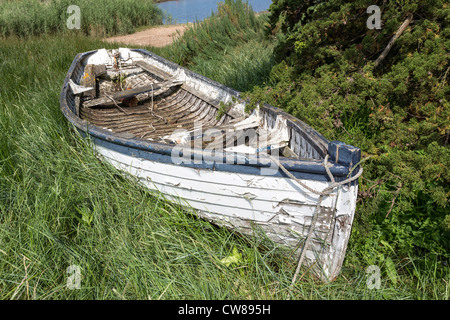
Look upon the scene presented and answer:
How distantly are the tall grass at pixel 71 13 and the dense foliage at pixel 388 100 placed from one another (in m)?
10.2

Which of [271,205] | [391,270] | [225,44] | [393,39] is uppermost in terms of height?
[225,44]

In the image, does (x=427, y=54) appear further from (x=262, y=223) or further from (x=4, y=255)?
(x=4, y=255)

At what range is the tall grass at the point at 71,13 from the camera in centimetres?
1113

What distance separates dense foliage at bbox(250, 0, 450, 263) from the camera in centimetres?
238

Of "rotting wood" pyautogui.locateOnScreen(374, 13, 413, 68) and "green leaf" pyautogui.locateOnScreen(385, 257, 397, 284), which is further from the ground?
"rotting wood" pyautogui.locateOnScreen(374, 13, 413, 68)

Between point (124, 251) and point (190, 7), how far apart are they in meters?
23.9

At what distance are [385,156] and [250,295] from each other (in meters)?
1.29

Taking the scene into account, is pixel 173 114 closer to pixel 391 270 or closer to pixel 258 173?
pixel 258 173

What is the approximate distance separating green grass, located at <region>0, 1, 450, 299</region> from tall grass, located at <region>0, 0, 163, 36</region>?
9826 millimetres

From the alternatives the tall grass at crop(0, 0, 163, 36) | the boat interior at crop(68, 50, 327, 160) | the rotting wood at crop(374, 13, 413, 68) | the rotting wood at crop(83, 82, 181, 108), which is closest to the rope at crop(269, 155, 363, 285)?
the boat interior at crop(68, 50, 327, 160)

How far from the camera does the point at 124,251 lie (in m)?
2.30

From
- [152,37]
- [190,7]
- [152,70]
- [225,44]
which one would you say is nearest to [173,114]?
[152,70]

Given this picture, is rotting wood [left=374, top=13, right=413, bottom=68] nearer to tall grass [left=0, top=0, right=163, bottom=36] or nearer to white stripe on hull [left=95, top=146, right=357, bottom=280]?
white stripe on hull [left=95, top=146, right=357, bottom=280]
